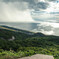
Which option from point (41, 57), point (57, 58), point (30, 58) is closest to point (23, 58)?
point (30, 58)

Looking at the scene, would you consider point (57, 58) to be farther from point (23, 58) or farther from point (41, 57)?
point (23, 58)

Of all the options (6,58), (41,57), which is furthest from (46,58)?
(6,58)

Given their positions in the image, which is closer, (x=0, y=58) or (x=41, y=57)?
(x=0, y=58)

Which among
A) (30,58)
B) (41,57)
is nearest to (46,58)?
(41,57)

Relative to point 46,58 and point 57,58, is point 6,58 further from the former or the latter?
point 57,58

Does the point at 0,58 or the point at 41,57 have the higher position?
the point at 0,58

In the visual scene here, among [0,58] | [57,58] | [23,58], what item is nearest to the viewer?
[0,58]

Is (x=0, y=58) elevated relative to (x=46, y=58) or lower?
elevated

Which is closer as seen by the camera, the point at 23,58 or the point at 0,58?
the point at 0,58

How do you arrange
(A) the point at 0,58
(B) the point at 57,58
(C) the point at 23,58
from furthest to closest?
(B) the point at 57,58, (C) the point at 23,58, (A) the point at 0,58
